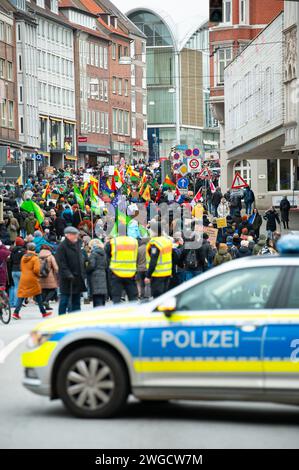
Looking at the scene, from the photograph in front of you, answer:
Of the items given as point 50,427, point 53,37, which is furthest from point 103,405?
point 53,37

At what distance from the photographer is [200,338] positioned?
37.2 ft

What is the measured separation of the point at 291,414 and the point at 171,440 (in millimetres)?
1948

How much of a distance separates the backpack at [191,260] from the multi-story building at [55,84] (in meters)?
87.4

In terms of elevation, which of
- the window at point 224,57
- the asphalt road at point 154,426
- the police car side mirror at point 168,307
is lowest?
the asphalt road at point 154,426

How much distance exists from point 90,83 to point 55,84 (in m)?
14.3

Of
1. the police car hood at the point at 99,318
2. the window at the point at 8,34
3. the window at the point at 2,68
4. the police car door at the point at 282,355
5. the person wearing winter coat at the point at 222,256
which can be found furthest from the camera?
the window at the point at 8,34

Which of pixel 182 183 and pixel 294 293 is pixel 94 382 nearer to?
pixel 294 293

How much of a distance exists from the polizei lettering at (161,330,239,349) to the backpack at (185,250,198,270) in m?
16.5

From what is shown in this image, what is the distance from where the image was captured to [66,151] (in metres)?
124

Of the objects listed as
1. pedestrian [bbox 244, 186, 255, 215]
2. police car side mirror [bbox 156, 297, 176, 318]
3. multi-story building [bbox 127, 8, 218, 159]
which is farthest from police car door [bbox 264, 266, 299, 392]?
multi-story building [bbox 127, 8, 218, 159]

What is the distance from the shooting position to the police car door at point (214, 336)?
11.2 m

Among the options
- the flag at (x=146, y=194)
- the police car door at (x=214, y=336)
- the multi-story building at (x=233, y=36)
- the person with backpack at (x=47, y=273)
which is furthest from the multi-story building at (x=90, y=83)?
the police car door at (x=214, y=336)

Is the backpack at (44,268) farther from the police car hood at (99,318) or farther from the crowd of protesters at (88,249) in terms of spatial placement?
the police car hood at (99,318)

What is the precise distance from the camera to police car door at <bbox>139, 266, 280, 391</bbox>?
1123 cm
